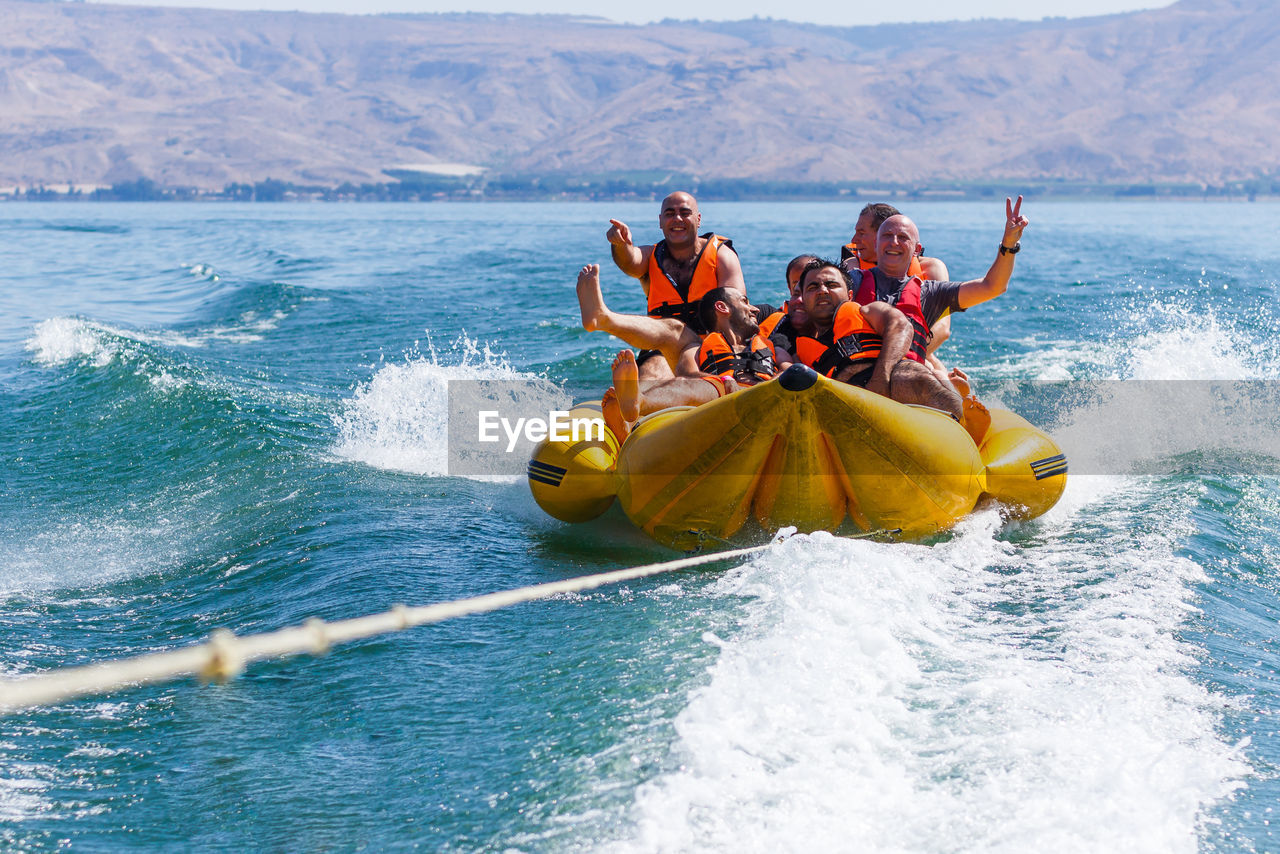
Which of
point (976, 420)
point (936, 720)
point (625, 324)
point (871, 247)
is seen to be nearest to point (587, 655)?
point (936, 720)

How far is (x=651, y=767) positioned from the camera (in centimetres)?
296

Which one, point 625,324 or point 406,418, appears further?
point 406,418

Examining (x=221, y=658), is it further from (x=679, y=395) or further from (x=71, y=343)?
(x=71, y=343)

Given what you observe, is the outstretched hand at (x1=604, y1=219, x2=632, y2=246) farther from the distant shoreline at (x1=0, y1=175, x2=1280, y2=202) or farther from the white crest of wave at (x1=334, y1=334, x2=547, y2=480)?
the distant shoreline at (x1=0, y1=175, x2=1280, y2=202)

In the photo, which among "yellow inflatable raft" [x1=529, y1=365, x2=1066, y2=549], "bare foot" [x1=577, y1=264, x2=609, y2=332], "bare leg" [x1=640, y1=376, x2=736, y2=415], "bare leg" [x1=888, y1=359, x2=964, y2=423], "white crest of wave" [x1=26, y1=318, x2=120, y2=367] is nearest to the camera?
"yellow inflatable raft" [x1=529, y1=365, x2=1066, y2=549]

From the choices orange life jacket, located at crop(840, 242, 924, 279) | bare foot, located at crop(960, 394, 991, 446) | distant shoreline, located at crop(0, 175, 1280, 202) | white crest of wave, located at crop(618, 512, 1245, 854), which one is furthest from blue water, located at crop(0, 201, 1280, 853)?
distant shoreline, located at crop(0, 175, 1280, 202)

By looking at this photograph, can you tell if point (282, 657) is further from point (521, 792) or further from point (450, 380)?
point (450, 380)

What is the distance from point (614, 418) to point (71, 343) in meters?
7.32

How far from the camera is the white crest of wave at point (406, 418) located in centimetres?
729

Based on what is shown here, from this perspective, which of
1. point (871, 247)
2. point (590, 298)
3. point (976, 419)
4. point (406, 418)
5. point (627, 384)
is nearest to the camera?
point (590, 298)

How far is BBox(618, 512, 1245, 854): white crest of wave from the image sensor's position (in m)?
2.70

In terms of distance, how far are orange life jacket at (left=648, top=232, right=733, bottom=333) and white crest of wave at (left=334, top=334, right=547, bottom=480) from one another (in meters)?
1.59

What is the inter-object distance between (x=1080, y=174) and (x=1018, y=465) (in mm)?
145093

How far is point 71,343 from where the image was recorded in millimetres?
10523
